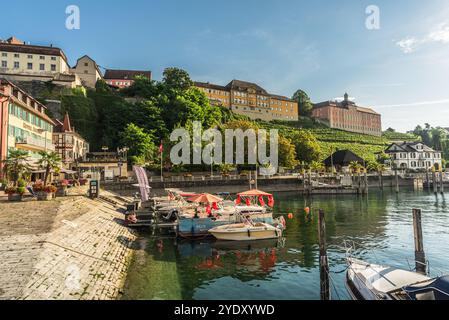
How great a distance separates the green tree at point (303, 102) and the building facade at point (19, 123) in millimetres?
144334

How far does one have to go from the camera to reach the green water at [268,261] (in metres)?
14.6

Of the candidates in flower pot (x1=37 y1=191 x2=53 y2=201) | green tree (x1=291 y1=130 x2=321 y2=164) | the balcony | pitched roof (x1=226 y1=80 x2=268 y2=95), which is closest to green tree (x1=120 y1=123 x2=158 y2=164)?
the balcony

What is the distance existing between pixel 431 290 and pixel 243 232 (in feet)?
52.2

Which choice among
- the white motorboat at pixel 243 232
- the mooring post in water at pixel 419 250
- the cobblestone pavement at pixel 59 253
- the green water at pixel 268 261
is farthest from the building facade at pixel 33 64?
the mooring post in water at pixel 419 250

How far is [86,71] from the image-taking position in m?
104

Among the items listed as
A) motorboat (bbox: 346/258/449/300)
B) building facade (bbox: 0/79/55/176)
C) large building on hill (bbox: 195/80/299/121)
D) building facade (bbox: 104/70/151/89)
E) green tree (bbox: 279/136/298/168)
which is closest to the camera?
motorboat (bbox: 346/258/449/300)

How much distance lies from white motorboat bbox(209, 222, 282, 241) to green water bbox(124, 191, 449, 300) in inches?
28.4

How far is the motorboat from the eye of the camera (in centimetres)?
995

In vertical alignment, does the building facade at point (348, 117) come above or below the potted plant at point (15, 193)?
above

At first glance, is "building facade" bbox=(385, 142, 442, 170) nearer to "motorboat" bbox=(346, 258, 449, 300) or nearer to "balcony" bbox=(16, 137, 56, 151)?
"motorboat" bbox=(346, 258, 449, 300)

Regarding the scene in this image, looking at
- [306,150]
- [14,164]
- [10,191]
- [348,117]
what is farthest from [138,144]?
[348,117]

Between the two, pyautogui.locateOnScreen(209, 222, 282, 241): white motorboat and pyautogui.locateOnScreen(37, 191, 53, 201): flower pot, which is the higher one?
pyautogui.locateOnScreen(37, 191, 53, 201): flower pot

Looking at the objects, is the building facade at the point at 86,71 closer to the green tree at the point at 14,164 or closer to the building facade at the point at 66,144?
the building facade at the point at 66,144

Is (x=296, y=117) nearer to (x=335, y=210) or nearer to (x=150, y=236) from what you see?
(x=335, y=210)
